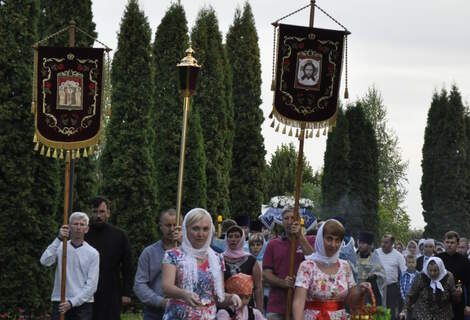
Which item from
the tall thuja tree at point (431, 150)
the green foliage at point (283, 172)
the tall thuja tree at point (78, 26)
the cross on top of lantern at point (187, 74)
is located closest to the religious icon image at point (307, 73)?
the cross on top of lantern at point (187, 74)

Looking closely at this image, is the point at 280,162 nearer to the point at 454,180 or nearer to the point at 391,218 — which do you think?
the point at 391,218

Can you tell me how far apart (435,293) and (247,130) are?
2289 cm

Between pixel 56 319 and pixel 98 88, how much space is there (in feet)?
8.98

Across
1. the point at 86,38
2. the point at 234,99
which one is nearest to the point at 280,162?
the point at 234,99

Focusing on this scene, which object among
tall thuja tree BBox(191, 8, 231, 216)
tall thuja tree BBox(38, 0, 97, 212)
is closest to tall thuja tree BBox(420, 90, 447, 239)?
tall thuja tree BBox(191, 8, 231, 216)

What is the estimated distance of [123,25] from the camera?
25.0 m

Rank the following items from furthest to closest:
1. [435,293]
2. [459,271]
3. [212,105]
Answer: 1. [212,105]
2. [459,271]
3. [435,293]

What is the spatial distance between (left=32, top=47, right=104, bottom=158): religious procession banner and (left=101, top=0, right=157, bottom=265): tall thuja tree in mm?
11077

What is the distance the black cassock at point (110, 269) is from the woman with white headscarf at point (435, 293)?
433 centimetres

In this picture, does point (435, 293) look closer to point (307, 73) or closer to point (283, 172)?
point (307, 73)

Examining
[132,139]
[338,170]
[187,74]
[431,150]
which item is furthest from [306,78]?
[431,150]

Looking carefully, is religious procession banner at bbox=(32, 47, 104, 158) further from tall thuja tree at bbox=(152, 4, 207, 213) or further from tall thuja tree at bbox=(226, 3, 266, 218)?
tall thuja tree at bbox=(226, 3, 266, 218)

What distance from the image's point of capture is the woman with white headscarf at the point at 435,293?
1470 cm

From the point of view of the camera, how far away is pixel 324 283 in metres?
9.26
